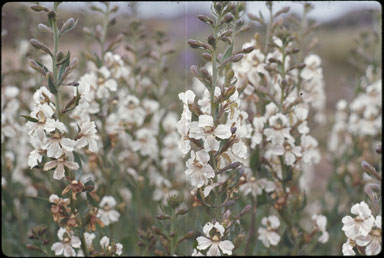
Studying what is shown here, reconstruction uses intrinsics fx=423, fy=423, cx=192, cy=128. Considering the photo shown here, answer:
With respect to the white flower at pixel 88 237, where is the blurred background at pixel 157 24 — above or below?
above

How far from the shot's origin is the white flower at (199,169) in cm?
151

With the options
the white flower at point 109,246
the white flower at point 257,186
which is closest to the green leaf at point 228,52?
the white flower at point 257,186

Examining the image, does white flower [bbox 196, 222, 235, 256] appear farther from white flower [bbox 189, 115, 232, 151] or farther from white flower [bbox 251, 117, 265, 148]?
white flower [bbox 251, 117, 265, 148]

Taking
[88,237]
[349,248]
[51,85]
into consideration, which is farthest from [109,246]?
[349,248]

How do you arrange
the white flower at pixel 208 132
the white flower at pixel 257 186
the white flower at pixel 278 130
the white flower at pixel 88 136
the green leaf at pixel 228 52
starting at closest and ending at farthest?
the white flower at pixel 208 132 → the green leaf at pixel 228 52 → the white flower at pixel 88 136 → the white flower at pixel 278 130 → the white flower at pixel 257 186

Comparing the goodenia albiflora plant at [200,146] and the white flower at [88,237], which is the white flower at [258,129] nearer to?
the goodenia albiflora plant at [200,146]

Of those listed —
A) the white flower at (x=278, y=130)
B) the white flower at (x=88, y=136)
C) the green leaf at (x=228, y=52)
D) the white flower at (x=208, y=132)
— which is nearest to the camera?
the white flower at (x=208, y=132)

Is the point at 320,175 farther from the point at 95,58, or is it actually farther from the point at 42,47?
Result: the point at 42,47

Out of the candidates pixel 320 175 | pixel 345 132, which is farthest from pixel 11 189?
pixel 320 175

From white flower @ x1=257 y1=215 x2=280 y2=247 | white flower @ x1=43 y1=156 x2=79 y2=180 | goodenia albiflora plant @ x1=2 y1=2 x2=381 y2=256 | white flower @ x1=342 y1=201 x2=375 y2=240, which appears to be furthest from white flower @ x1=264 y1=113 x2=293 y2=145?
white flower @ x1=43 y1=156 x2=79 y2=180

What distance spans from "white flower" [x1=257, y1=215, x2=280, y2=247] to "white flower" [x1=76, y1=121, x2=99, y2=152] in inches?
39.5

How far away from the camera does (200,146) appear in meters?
1.56

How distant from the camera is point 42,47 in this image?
168cm

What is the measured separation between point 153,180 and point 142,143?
1.32 ft
